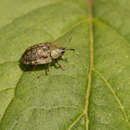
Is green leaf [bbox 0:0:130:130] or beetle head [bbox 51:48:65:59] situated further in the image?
beetle head [bbox 51:48:65:59]

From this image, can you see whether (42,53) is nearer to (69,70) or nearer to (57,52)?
(57,52)

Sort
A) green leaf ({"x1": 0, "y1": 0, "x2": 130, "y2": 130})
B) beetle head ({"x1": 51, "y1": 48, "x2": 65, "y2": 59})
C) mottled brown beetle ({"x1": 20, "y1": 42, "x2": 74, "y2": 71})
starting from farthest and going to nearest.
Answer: beetle head ({"x1": 51, "y1": 48, "x2": 65, "y2": 59})
mottled brown beetle ({"x1": 20, "y1": 42, "x2": 74, "y2": 71})
green leaf ({"x1": 0, "y1": 0, "x2": 130, "y2": 130})

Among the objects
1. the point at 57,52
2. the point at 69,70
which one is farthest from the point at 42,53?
the point at 69,70

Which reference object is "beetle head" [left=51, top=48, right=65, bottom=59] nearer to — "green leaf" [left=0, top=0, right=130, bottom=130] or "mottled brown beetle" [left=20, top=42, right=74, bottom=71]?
"mottled brown beetle" [left=20, top=42, right=74, bottom=71]

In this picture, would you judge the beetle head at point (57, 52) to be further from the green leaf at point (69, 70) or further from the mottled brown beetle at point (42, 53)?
the green leaf at point (69, 70)

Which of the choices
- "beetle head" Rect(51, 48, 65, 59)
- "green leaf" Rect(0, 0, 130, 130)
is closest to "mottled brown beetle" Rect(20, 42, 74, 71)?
"beetle head" Rect(51, 48, 65, 59)

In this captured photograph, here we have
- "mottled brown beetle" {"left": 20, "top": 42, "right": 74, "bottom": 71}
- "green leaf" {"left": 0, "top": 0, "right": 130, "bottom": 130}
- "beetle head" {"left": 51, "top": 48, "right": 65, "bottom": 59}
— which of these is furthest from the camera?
"beetle head" {"left": 51, "top": 48, "right": 65, "bottom": 59}

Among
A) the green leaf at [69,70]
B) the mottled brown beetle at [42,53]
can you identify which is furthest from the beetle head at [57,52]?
the green leaf at [69,70]
